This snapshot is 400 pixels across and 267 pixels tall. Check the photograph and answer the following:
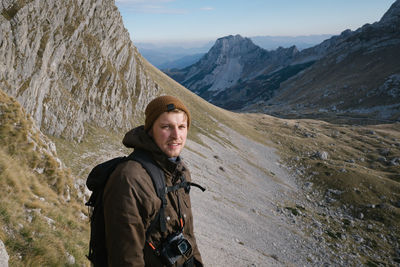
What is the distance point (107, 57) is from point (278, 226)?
143 ft

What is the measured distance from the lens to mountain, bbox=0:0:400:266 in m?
10.3

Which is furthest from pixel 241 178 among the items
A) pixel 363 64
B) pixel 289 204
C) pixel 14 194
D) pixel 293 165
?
pixel 363 64

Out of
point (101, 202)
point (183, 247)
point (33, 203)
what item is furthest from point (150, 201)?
point (33, 203)

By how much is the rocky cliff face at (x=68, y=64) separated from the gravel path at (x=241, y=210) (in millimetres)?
17958

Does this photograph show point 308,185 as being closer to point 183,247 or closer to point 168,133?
point 183,247

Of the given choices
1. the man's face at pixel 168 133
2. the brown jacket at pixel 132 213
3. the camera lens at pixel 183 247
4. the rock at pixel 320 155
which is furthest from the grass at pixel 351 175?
the man's face at pixel 168 133

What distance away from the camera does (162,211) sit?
13.7 ft

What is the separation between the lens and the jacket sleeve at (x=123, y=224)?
11.6ft

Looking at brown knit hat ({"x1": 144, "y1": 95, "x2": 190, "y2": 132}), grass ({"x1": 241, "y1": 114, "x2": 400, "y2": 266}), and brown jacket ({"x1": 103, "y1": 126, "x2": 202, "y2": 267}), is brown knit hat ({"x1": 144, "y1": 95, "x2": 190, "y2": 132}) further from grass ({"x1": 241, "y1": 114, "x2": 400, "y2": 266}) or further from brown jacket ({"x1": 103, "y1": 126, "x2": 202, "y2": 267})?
grass ({"x1": 241, "y1": 114, "x2": 400, "y2": 266})

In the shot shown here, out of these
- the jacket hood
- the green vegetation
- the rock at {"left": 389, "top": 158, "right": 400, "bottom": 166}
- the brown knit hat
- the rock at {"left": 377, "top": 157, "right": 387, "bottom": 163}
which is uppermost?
the brown knit hat

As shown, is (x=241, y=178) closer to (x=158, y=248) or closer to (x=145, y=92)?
(x=145, y=92)

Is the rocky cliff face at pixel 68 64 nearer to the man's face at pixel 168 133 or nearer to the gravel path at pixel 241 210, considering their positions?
the gravel path at pixel 241 210

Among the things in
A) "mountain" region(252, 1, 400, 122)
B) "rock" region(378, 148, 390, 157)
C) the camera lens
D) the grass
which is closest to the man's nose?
the camera lens

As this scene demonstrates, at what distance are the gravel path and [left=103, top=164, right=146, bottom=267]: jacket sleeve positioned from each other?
63.1 ft
